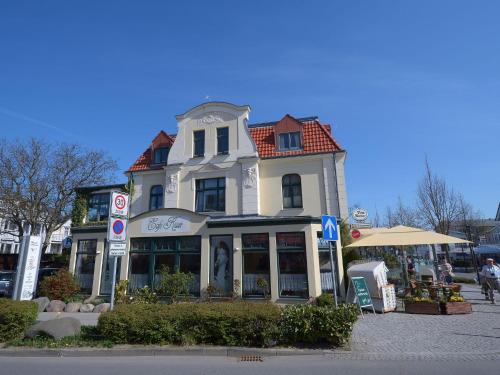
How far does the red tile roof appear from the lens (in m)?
20.7

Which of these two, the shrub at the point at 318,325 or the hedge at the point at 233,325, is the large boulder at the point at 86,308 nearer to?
the hedge at the point at 233,325

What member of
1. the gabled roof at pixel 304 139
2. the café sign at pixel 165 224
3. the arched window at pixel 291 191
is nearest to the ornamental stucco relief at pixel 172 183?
the café sign at pixel 165 224

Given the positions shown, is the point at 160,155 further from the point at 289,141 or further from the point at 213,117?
the point at 289,141

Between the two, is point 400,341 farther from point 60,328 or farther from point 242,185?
point 242,185

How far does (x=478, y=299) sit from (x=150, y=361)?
15.9 metres

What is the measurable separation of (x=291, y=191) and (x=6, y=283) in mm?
17651

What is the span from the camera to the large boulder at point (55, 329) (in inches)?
328

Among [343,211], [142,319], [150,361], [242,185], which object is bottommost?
[150,361]

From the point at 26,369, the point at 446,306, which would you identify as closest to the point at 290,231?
the point at 446,306

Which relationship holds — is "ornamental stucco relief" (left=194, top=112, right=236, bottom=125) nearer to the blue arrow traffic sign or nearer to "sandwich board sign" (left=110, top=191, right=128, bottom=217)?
"sandwich board sign" (left=110, top=191, right=128, bottom=217)

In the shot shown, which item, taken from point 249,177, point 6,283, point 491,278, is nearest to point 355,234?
point 491,278

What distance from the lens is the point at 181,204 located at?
2133cm

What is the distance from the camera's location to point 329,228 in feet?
30.9

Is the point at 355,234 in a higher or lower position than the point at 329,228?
higher
